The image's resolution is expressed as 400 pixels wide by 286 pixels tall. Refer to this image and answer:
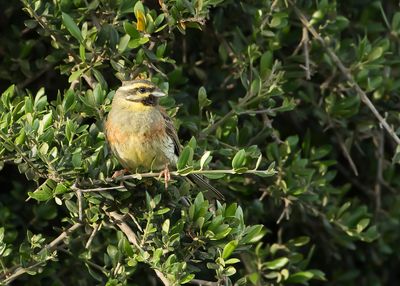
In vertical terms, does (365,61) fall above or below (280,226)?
above

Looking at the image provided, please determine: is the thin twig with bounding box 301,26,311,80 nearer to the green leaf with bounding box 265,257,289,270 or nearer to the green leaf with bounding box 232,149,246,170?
the green leaf with bounding box 265,257,289,270

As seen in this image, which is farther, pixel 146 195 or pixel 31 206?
pixel 31 206

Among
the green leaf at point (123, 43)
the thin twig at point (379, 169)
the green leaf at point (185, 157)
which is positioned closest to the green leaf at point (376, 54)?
the thin twig at point (379, 169)

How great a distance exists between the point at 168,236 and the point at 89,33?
1.10 m

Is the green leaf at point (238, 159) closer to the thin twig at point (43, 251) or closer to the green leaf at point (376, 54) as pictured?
the thin twig at point (43, 251)

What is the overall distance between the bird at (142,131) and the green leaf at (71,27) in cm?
35

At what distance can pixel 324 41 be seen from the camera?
5504mm

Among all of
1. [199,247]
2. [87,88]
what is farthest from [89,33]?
[199,247]

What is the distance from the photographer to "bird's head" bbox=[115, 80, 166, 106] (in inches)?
190

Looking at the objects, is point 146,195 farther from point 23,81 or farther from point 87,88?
Result: point 23,81

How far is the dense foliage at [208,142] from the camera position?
432cm

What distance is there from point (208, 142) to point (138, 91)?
1.79 ft

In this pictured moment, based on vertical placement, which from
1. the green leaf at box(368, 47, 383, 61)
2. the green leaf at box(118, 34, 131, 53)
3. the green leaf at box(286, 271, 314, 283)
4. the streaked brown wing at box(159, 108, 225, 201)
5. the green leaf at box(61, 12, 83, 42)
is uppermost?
the green leaf at box(61, 12, 83, 42)

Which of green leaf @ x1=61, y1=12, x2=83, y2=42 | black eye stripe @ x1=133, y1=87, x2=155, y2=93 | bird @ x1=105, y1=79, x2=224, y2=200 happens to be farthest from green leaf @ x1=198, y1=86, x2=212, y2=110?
green leaf @ x1=61, y1=12, x2=83, y2=42
